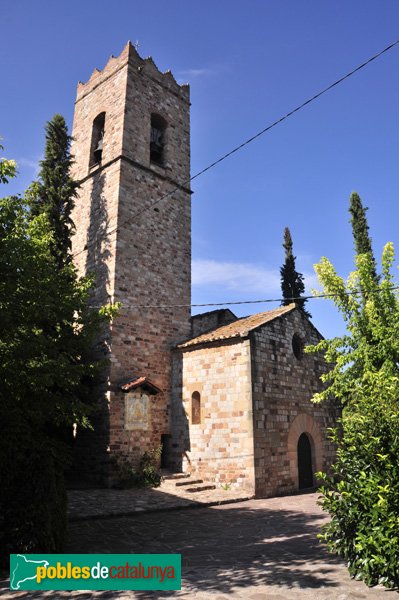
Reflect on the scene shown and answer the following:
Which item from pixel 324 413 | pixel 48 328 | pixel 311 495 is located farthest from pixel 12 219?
pixel 324 413

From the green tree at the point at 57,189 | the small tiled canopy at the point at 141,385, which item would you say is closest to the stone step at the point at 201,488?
the small tiled canopy at the point at 141,385

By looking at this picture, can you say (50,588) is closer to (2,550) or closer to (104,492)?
(2,550)

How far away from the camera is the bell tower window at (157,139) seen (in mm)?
17155

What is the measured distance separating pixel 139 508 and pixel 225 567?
15.3 feet

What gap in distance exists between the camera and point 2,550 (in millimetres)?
5410

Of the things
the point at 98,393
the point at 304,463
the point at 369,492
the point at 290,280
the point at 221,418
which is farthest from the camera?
the point at 290,280

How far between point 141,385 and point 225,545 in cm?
708

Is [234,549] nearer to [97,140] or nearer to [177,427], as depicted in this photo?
[177,427]

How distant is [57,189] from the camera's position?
48.0ft

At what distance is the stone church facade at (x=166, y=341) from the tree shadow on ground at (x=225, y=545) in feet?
9.56

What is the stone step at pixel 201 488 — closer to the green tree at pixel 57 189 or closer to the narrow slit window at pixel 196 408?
the narrow slit window at pixel 196 408

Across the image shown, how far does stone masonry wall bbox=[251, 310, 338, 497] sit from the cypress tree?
741 centimetres

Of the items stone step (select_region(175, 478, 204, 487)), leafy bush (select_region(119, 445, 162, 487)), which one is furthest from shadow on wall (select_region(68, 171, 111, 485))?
stone step (select_region(175, 478, 204, 487))

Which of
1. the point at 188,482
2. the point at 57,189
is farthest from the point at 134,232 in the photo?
the point at 188,482
